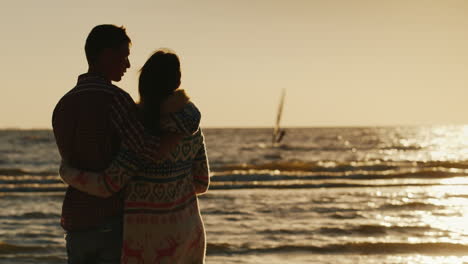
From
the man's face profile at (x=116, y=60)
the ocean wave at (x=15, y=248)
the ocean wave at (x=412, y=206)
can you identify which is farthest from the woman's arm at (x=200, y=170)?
the ocean wave at (x=412, y=206)

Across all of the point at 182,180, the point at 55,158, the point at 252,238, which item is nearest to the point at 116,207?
the point at 182,180

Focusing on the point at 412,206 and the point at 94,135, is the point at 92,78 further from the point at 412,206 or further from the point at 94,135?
the point at 412,206

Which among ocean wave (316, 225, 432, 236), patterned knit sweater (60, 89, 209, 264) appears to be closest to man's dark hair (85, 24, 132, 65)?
patterned knit sweater (60, 89, 209, 264)

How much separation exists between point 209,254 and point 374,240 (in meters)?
2.06

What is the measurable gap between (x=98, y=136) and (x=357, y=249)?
5433mm

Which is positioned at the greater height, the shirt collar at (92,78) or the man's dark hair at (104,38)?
the man's dark hair at (104,38)

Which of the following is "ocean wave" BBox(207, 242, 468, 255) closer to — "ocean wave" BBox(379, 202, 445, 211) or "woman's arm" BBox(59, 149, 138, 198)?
"ocean wave" BBox(379, 202, 445, 211)

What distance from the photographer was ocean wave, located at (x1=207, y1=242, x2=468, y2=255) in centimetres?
724

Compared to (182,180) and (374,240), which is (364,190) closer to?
(374,240)

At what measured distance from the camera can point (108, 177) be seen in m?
2.45

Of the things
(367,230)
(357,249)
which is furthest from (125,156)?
(367,230)

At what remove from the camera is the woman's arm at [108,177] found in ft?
8.03

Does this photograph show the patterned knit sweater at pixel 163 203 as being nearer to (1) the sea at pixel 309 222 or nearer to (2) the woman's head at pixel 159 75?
(2) the woman's head at pixel 159 75

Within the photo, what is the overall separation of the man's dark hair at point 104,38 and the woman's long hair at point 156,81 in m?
0.15
